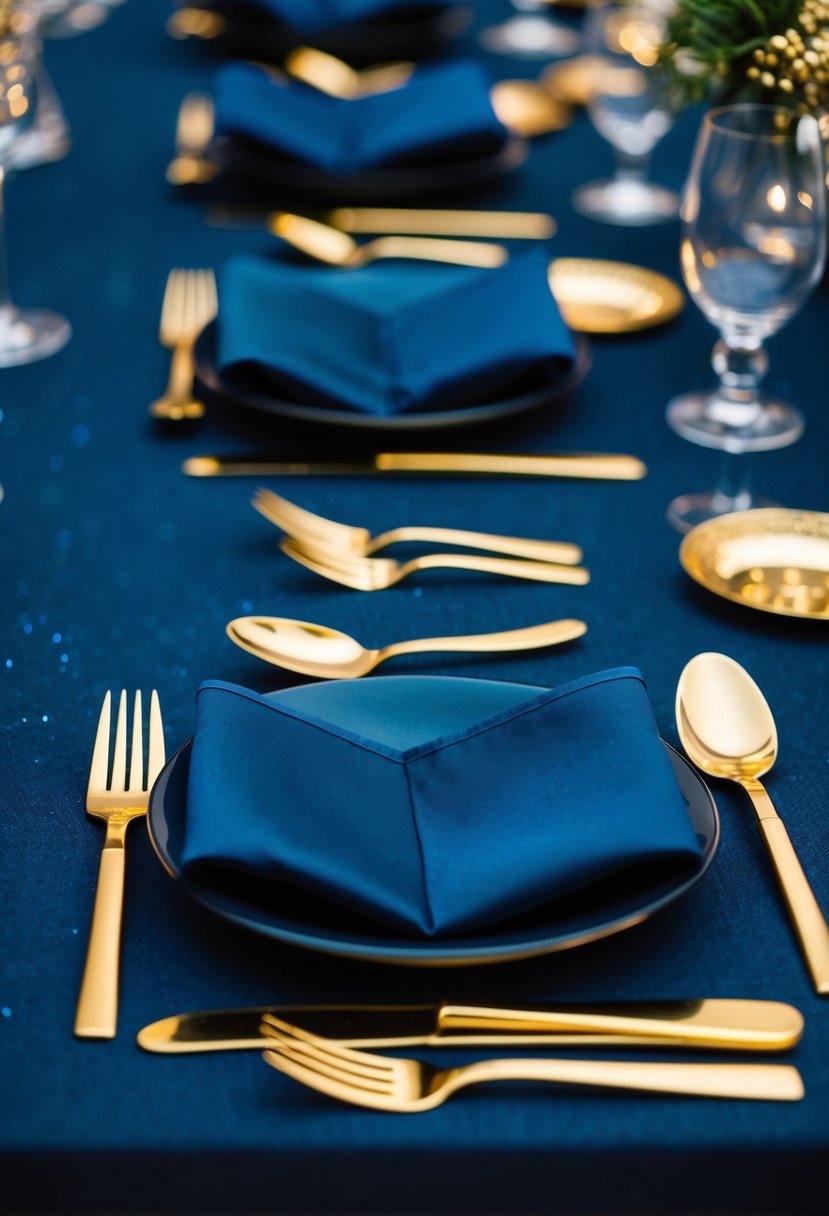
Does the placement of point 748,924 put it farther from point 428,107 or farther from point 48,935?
point 428,107

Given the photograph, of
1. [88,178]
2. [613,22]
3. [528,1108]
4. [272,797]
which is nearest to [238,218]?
[88,178]

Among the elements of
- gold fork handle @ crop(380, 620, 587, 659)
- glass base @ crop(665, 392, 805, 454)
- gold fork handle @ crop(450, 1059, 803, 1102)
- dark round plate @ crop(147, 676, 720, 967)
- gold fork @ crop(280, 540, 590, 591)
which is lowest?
glass base @ crop(665, 392, 805, 454)

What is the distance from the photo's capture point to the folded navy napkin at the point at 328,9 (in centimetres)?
196

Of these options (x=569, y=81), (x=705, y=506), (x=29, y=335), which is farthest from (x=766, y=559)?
(x=569, y=81)

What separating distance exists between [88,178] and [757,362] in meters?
0.86

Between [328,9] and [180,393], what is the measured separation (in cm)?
116

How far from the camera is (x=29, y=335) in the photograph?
3.93 ft

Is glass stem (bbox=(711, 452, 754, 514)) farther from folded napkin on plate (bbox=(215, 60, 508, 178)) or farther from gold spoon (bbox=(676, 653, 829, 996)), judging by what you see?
folded napkin on plate (bbox=(215, 60, 508, 178))

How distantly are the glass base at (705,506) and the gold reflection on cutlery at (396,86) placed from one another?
0.83 meters

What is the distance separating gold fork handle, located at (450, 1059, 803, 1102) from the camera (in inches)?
20.3

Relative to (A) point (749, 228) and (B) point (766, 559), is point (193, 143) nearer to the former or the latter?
(A) point (749, 228)

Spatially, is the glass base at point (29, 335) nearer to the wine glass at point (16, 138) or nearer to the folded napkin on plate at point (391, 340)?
the wine glass at point (16, 138)

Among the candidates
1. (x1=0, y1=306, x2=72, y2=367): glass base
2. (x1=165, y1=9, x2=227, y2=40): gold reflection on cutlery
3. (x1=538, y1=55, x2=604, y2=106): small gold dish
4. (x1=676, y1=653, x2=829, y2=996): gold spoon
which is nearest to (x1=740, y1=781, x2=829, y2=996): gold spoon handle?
(x1=676, y1=653, x2=829, y2=996): gold spoon

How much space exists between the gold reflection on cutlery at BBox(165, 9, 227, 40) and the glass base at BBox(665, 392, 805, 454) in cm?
127
